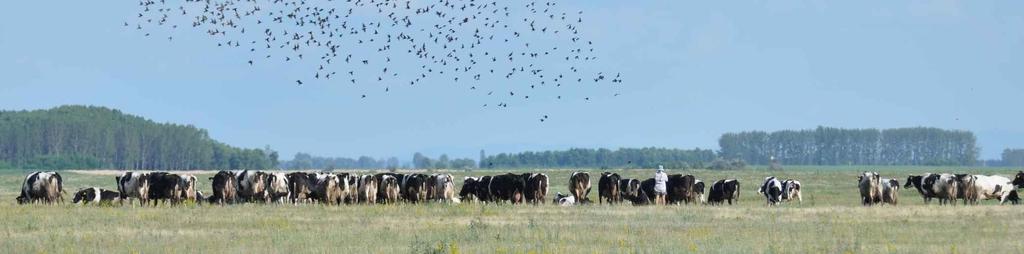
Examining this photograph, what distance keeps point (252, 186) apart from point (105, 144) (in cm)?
12920

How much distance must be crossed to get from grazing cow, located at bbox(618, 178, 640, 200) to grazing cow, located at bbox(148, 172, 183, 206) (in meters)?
14.3

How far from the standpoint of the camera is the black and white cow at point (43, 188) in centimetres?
5075

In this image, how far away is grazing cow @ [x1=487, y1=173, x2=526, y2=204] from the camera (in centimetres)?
5066

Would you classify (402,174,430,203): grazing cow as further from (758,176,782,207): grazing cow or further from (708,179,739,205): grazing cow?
(758,176,782,207): grazing cow

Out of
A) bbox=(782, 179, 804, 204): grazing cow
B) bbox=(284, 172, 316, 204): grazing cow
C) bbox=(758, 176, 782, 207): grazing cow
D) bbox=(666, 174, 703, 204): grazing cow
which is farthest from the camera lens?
bbox=(782, 179, 804, 204): grazing cow

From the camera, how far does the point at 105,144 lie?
175625 mm

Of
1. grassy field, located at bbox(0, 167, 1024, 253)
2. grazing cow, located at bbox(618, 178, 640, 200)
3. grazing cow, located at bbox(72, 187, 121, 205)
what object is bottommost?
grassy field, located at bbox(0, 167, 1024, 253)

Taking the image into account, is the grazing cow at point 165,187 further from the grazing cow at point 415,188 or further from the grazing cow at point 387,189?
the grazing cow at point 415,188

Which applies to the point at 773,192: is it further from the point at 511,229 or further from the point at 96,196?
the point at 511,229

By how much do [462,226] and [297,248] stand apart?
7.18 meters

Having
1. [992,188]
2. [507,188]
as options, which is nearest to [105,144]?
[507,188]

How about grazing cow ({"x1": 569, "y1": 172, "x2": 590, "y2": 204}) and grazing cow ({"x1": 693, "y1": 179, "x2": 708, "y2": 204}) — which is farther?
grazing cow ({"x1": 693, "y1": 179, "x2": 708, "y2": 204})

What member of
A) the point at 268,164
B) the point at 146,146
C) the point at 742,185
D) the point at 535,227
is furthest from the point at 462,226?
the point at 268,164

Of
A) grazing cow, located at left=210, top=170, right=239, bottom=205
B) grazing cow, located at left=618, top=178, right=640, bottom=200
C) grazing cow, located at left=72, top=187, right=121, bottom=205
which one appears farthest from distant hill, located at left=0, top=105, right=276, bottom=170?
grazing cow, located at left=618, top=178, right=640, bottom=200
